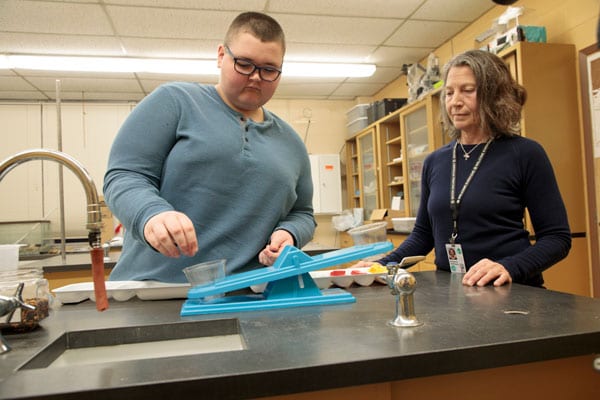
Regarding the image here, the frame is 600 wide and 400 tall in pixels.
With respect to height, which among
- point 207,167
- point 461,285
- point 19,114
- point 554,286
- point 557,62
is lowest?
point 554,286

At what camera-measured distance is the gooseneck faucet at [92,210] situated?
2.18 ft

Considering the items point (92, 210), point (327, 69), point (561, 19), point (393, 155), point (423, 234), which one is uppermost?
point (327, 69)

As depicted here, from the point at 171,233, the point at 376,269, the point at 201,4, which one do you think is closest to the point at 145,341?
the point at 171,233

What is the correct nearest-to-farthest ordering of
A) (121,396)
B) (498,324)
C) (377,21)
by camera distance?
(121,396), (498,324), (377,21)

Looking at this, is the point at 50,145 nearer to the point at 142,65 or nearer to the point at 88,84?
the point at 88,84

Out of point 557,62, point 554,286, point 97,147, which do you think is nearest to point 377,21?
point 557,62

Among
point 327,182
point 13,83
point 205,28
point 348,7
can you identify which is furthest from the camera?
point 327,182

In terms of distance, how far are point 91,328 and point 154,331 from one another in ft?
0.33

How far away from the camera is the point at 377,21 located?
3584 millimetres

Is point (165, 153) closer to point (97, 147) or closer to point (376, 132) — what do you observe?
point (376, 132)

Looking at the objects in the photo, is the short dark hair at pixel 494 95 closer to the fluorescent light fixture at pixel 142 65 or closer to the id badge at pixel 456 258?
the id badge at pixel 456 258

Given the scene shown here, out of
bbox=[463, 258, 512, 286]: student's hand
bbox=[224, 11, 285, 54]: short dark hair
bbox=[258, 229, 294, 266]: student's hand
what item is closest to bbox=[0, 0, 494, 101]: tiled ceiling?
bbox=[224, 11, 285, 54]: short dark hair

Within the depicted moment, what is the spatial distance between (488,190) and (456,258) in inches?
8.8

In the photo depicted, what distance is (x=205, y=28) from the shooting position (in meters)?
3.61
